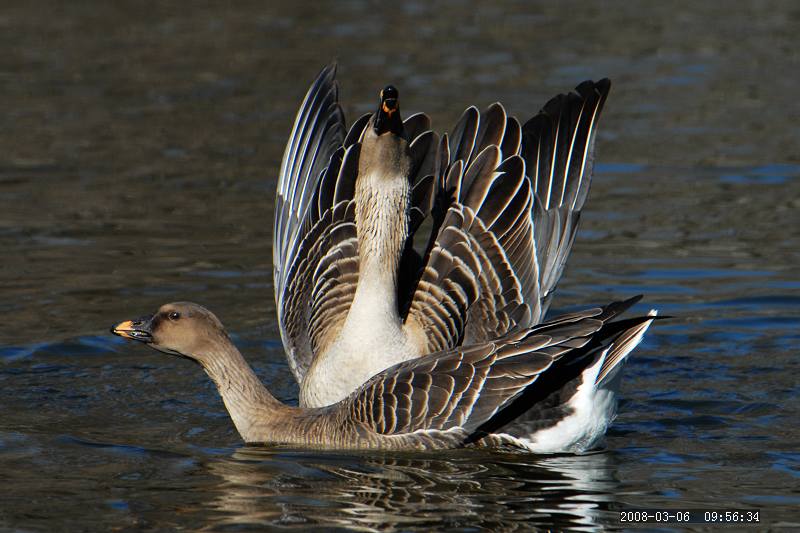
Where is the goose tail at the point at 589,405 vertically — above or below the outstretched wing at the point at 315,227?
below

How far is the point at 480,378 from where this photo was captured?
24.6 feet

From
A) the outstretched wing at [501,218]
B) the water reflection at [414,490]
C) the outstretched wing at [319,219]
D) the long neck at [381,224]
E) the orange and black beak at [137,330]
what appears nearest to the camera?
the water reflection at [414,490]

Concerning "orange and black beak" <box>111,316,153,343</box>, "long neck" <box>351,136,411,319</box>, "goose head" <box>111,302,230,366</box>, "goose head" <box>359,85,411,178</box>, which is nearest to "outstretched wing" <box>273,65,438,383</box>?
"long neck" <box>351,136,411,319</box>

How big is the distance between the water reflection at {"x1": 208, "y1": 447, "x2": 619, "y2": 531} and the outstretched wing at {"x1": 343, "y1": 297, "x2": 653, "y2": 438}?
0.24 metres

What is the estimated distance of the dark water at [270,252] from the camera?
712 centimetres

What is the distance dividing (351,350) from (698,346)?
117 inches

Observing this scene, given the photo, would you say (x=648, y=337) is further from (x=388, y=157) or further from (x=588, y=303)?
(x=388, y=157)

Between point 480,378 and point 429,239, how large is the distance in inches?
78.3

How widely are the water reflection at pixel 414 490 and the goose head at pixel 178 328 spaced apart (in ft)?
2.37

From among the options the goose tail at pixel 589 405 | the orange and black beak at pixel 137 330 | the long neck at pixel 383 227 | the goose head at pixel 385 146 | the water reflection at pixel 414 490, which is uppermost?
the goose head at pixel 385 146

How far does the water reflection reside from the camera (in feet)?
21.7

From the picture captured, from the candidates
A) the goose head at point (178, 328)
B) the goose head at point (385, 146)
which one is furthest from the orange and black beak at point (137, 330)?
the goose head at point (385, 146)

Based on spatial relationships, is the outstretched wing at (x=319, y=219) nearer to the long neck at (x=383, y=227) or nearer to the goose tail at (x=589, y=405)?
the long neck at (x=383, y=227)

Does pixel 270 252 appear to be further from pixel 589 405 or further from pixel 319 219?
pixel 589 405
